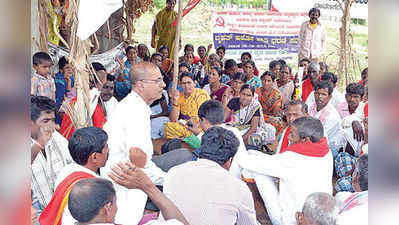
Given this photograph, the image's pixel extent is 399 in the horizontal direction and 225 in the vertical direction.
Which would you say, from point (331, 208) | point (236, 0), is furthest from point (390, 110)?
point (236, 0)

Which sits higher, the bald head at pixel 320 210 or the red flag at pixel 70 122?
the red flag at pixel 70 122

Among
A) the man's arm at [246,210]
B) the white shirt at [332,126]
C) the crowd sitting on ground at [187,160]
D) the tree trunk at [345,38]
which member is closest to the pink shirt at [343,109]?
the crowd sitting on ground at [187,160]

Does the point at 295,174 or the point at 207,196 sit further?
the point at 295,174

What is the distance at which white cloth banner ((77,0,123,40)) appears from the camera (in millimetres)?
2941

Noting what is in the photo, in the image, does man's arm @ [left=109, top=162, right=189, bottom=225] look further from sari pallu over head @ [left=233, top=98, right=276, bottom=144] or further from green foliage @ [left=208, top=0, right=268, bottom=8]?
green foliage @ [left=208, top=0, right=268, bottom=8]

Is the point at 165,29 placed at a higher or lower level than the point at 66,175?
higher

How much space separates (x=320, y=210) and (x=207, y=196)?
562mm

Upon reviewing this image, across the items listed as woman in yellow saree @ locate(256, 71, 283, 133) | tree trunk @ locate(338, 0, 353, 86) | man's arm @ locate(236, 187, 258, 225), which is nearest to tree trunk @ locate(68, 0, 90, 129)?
man's arm @ locate(236, 187, 258, 225)

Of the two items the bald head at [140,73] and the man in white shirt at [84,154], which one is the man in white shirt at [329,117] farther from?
the man in white shirt at [84,154]

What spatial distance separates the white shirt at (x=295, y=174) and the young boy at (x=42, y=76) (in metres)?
1.94

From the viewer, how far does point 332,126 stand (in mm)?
4156

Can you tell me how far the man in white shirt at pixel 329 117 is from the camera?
4090 millimetres

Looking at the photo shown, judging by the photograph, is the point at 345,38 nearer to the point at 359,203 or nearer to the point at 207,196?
the point at 359,203

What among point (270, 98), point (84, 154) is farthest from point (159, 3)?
point (84, 154)
